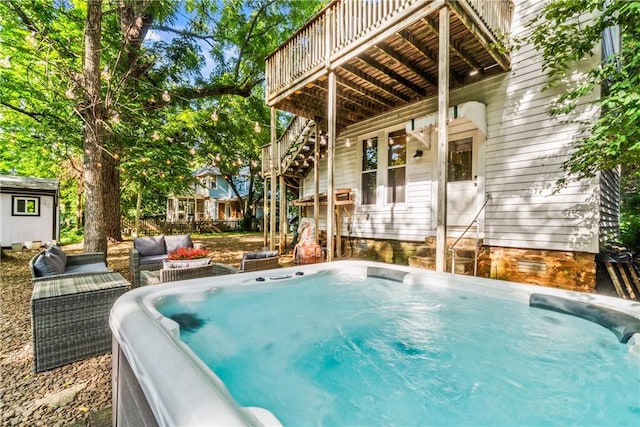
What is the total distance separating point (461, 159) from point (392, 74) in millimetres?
2154

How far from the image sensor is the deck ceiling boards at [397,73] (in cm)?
404

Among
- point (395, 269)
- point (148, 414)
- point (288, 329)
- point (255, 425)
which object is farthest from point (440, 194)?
point (148, 414)

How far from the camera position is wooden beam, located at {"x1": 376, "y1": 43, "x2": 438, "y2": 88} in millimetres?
4187

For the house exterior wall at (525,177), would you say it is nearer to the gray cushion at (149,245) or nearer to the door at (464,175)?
the door at (464,175)

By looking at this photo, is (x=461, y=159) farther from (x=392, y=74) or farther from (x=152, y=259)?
(x=152, y=259)

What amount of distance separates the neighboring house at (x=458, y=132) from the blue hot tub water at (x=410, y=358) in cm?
118

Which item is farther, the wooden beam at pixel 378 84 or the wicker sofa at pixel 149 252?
the wooden beam at pixel 378 84

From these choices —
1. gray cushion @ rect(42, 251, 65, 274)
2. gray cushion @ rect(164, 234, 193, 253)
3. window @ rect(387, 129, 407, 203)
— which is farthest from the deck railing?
gray cushion @ rect(42, 251, 65, 274)

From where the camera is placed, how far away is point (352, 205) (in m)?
7.18

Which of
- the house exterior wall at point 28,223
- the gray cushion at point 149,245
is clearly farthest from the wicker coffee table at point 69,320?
the house exterior wall at point 28,223

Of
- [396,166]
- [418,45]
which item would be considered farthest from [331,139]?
[396,166]

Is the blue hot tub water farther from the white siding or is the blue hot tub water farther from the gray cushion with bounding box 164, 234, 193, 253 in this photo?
the gray cushion with bounding box 164, 234, 193, 253

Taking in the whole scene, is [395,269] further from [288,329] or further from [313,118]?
[313,118]

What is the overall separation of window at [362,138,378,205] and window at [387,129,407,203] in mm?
428
